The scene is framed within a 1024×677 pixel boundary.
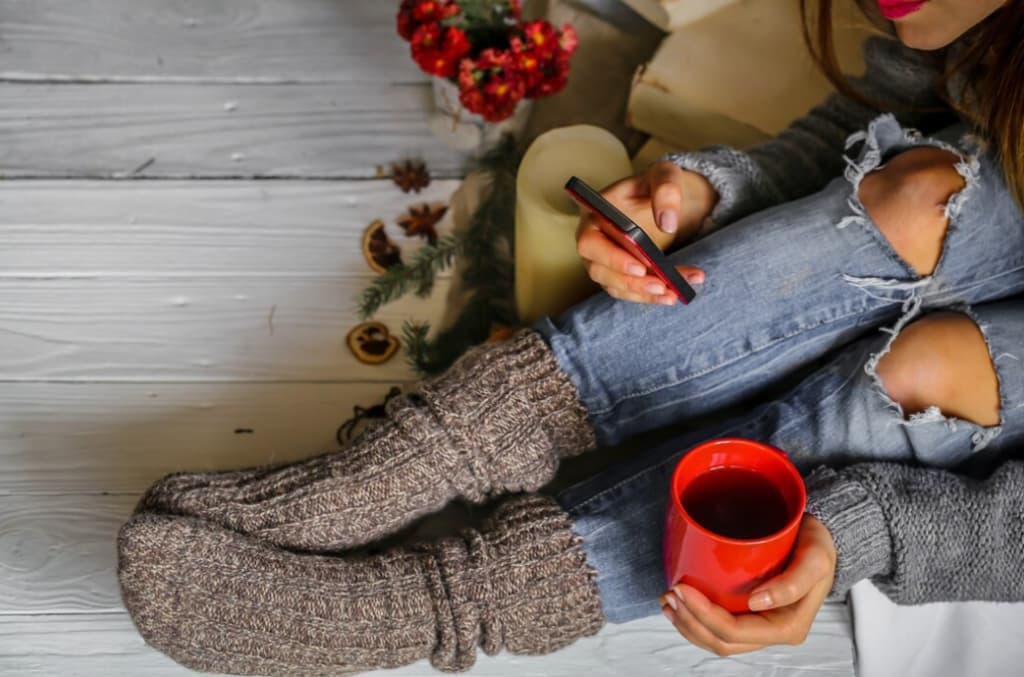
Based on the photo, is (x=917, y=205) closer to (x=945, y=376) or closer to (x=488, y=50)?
(x=945, y=376)

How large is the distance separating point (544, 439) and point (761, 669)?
30 cm

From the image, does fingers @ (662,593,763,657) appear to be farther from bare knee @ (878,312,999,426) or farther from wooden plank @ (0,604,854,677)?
bare knee @ (878,312,999,426)

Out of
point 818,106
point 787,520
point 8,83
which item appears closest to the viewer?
point 787,520

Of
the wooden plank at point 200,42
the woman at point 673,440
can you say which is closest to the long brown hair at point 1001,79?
the woman at point 673,440

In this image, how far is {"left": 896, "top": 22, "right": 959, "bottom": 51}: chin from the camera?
0.87 m

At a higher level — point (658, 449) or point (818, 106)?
point (818, 106)

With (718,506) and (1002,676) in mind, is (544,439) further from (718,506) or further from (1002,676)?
(1002,676)

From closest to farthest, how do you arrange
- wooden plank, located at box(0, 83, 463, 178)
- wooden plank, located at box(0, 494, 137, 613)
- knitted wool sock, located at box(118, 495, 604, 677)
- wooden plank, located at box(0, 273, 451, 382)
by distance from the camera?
knitted wool sock, located at box(118, 495, 604, 677) < wooden plank, located at box(0, 494, 137, 613) < wooden plank, located at box(0, 273, 451, 382) < wooden plank, located at box(0, 83, 463, 178)

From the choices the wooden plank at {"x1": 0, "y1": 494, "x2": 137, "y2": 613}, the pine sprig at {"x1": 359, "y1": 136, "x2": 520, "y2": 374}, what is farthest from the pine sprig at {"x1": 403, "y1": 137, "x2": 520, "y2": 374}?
the wooden plank at {"x1": 0, "y1": 494, "x2": 137, "y2": 613}

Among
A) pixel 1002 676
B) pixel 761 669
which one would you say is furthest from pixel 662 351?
pixel 1002 676

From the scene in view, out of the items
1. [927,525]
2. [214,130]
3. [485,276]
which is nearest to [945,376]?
[927,525]

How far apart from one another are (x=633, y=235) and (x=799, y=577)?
0.94ft

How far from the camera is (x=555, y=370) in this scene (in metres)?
0.91

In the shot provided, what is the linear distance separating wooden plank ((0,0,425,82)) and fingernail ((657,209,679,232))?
0.53m
